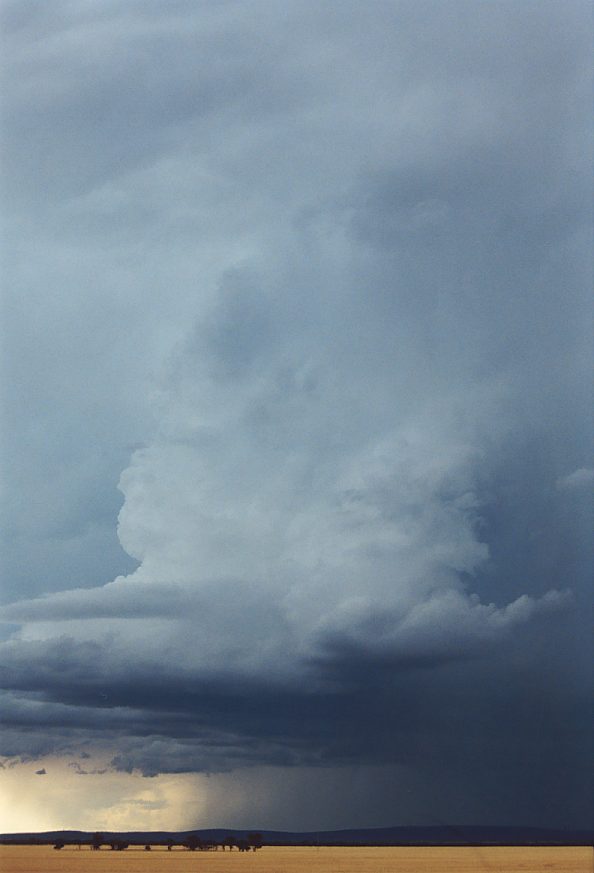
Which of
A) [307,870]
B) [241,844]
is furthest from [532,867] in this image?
[241,844]

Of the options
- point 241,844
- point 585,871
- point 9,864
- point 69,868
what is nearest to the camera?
point 585,871

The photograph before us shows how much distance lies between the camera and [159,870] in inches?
4225

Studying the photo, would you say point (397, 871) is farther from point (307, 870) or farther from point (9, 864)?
point (9, 864)

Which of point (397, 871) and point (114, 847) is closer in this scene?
point (397, 871)

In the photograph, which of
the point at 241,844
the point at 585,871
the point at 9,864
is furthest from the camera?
the point at 241,844

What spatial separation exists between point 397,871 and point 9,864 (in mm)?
35928

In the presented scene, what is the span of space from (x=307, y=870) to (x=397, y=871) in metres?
7.63

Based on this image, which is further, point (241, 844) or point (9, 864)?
point (241, 844)

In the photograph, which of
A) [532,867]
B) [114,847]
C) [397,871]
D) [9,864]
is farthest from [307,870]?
[114,847]

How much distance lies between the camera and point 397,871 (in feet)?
337

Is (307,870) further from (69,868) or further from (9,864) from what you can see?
(9,864)

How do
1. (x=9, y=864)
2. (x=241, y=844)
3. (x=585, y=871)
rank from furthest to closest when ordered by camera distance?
(x=241, y=844) < (x=9, y=864) < (x=585, y=871)

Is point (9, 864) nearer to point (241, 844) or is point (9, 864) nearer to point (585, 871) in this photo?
point (585, 871)

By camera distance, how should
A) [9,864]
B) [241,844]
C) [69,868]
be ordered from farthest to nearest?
[241,844] < [9,864] < [69,868]
